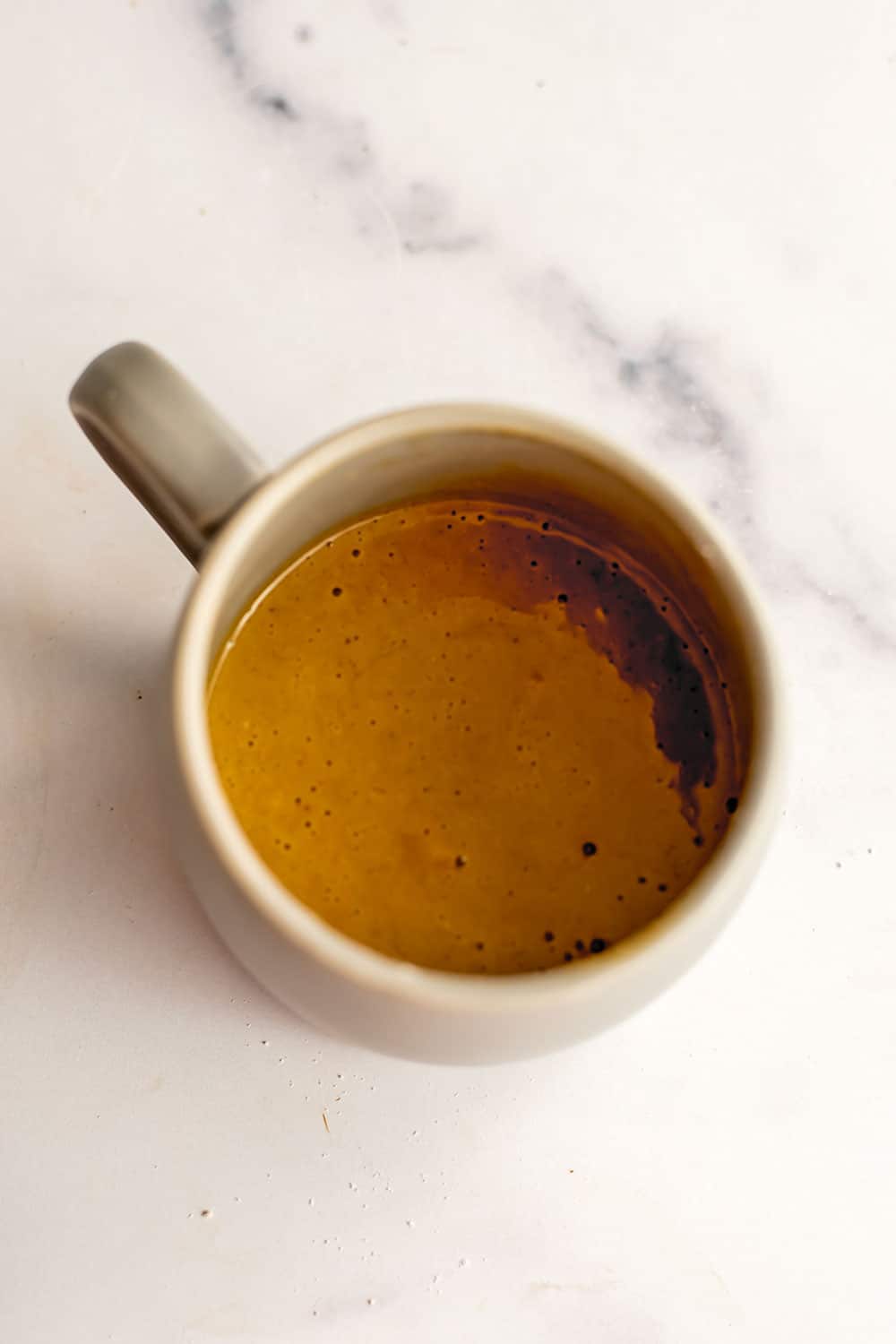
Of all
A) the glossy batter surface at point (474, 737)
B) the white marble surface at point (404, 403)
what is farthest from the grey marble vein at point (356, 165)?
the glossy batter surface at point (474, 737)

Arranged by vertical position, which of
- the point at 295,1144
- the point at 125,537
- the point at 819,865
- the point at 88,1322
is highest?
the point at 819,865

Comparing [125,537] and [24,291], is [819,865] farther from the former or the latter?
[24,291]

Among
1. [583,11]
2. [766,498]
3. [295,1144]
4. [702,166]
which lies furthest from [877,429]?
[295,1144]

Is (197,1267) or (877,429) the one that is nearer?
(197,1267)

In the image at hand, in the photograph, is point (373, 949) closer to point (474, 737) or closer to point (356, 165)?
point (474, 737)

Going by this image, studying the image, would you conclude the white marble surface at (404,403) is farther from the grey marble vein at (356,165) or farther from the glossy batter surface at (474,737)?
the glossy batter surface at (474,737)

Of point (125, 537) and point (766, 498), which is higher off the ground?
point (766, 498)

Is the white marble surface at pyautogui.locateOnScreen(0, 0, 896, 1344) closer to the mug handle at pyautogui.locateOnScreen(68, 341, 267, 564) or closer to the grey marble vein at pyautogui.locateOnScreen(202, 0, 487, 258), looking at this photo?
the grey marble vein at pyautogui.locateOnScreen(202, 0, 487, 258)
